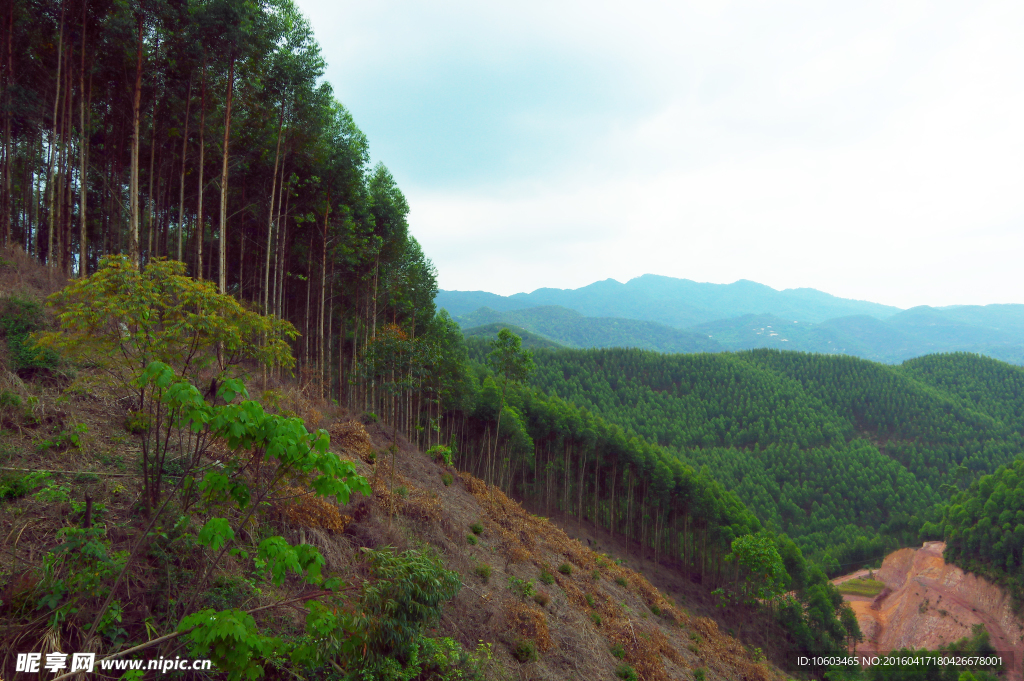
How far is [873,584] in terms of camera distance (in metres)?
63.3

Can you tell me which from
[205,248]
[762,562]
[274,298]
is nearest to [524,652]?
[274,298]

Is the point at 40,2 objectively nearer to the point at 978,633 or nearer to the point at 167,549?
the point at 167,549

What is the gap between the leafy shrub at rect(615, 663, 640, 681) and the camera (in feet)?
33.7

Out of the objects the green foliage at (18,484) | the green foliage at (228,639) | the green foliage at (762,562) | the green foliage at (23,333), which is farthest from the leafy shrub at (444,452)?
the green foliage at (762,562)

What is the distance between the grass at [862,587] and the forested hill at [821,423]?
4455mm

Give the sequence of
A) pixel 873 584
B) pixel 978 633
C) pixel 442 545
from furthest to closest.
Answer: pixel 873 584 < pixel 978 633 < pixel 442 545

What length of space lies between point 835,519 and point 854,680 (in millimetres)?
50866

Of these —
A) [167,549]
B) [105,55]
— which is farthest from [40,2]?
[167,549]

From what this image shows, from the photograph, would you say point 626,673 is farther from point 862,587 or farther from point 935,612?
point 862,587

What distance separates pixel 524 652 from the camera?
349 inches

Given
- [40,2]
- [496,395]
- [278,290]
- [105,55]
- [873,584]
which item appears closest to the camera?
[40,2]

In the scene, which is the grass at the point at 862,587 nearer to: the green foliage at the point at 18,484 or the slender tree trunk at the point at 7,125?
the green foliage at the point at 18,484

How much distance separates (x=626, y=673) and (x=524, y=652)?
3268 mm

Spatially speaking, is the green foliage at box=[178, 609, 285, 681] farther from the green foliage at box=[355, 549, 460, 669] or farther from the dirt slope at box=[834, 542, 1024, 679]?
the dirt slope at box=[834, 542, 1024, 679]
